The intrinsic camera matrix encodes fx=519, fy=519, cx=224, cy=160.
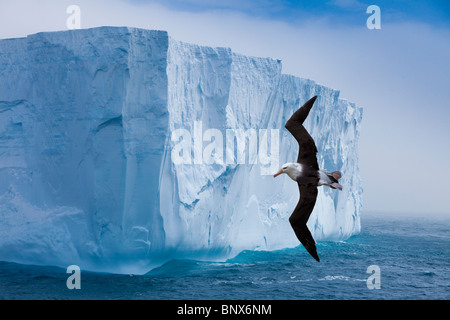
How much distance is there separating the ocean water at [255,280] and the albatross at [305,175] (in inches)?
260

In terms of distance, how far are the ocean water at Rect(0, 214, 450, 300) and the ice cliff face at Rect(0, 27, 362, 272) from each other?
0.42 metres

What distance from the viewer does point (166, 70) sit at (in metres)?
10.6

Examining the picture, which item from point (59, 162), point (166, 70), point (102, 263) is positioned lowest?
point (102, 263)

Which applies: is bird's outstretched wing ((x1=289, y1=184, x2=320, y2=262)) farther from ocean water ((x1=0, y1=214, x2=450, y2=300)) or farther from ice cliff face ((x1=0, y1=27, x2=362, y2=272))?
ice cliff face ((x1=0, y1=27, x2=362, y2=272))

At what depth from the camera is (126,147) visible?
10555 millimetres

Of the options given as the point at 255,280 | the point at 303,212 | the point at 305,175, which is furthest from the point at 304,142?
the point at 255,280

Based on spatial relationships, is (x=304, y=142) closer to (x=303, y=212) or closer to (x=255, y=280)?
(x=303, y=212)

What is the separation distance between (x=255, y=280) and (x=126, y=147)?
13.1ft

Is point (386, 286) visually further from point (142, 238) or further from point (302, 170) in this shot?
point (302, 170)

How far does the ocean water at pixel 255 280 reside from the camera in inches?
387

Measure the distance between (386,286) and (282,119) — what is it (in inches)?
192

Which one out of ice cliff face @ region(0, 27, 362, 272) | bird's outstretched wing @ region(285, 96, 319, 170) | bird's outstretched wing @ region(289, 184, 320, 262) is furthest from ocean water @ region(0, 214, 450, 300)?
bird's outstretched wing @ region(285, 96, 319, 170)

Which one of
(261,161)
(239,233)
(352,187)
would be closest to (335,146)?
(352,187)

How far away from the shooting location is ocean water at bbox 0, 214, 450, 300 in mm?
9836
